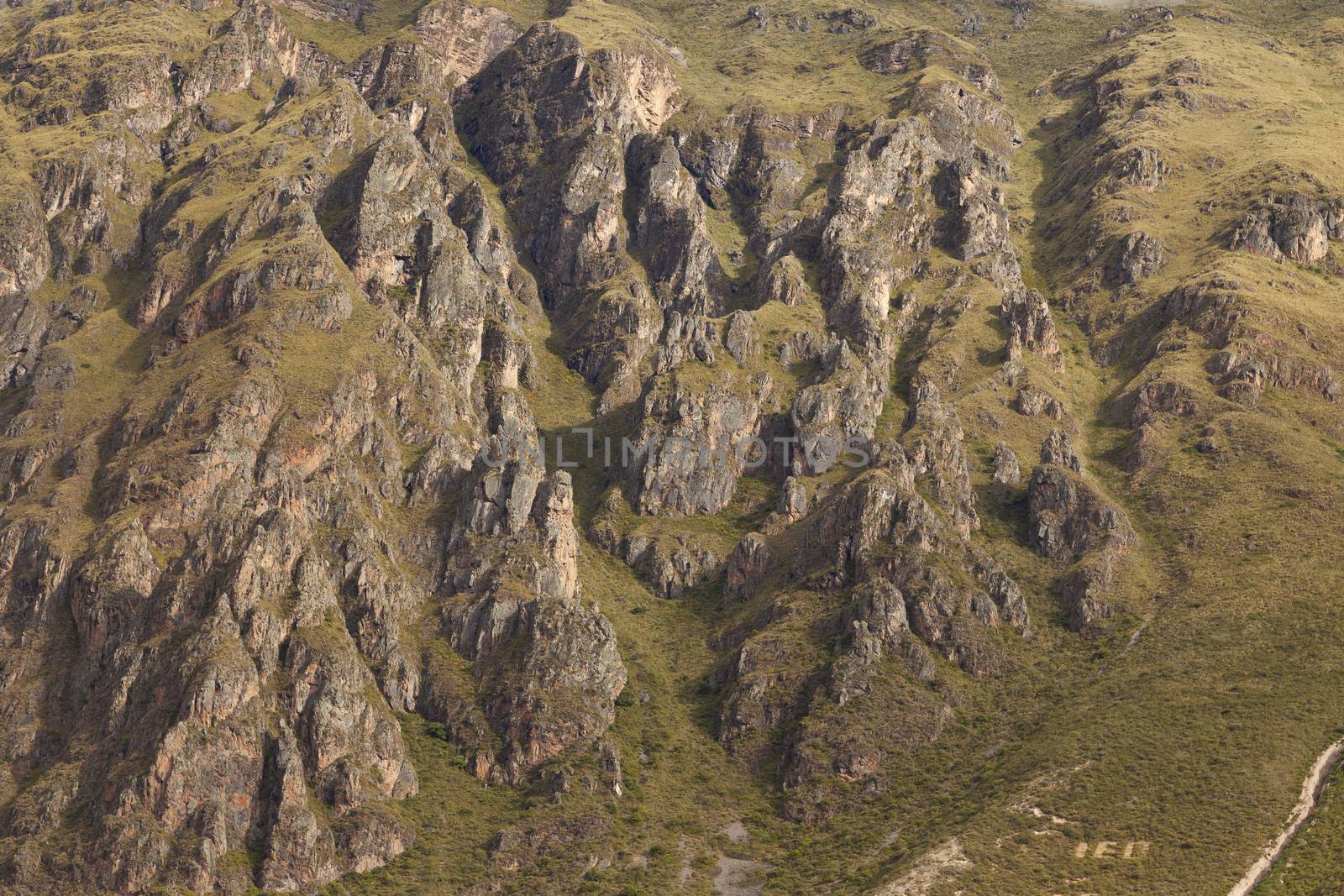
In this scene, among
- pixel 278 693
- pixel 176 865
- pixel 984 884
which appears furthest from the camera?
pixel 278 693

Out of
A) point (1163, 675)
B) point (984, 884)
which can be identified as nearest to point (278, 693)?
point (984, 884)

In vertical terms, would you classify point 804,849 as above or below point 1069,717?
below

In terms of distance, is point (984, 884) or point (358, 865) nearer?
point (984, 884)

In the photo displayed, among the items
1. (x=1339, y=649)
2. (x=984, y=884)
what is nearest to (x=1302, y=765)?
(x=1339, y=649)

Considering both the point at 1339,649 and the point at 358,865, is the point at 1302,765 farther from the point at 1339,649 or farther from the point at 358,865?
the point at 358,865

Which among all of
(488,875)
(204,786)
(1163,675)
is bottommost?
(488,875)

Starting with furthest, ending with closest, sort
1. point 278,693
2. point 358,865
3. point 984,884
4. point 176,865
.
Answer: point 278,693 < point 358,865 < point 176,865 < point 984,884
